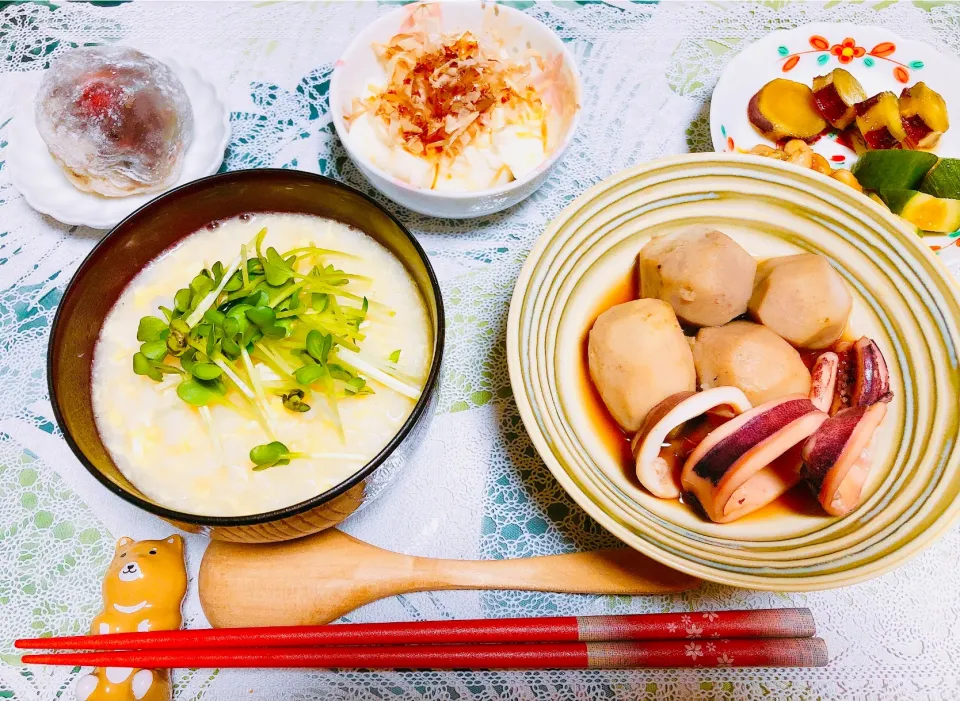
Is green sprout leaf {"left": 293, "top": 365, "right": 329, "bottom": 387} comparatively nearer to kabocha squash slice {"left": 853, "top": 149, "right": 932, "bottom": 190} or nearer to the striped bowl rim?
the striped bowl rim

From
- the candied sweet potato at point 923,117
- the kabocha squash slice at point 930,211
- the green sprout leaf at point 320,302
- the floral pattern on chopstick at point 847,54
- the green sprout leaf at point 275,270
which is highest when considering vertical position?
the floral pattern on chopstick at point 847,54

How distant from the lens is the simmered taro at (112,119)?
133 cm

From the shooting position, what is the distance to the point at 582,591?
1088 mm

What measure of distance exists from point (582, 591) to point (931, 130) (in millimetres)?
1279

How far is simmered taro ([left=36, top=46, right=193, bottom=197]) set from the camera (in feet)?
4.38

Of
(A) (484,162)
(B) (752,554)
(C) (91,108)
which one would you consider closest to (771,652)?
(B) (752,554)

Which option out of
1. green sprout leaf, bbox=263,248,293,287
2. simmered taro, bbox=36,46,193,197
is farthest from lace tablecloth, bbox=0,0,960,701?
green sprout leaf, bbox=263,248,293,287

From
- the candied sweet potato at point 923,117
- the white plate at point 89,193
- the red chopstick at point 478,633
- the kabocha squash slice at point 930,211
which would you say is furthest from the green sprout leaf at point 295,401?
the candied sweet potato at point 923,117

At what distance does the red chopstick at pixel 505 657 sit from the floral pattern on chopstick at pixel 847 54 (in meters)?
1.29

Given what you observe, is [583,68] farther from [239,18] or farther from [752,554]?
[752,554]

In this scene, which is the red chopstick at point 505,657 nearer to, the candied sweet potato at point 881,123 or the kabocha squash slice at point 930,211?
the kabocha squash slice at point 930,211

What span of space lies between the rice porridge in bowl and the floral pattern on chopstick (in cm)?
110

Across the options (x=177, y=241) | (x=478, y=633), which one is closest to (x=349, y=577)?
(x=478, y=633)

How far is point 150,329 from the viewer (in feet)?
3.53
